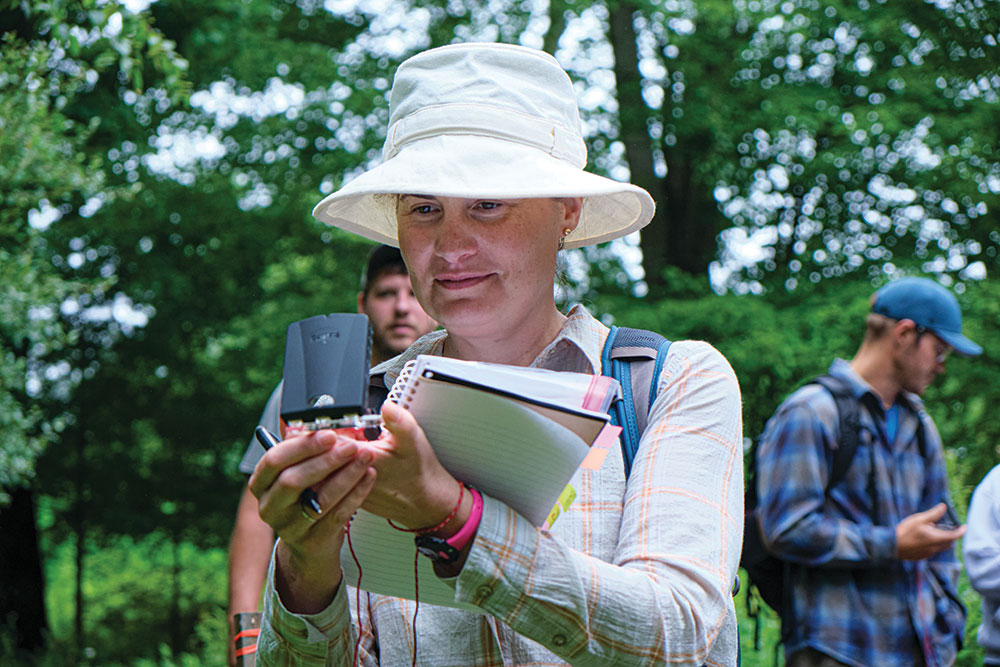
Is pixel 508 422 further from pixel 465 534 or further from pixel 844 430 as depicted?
pixel 844 430

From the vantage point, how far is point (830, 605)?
4.02 m

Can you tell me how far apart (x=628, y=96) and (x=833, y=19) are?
2.25 meters

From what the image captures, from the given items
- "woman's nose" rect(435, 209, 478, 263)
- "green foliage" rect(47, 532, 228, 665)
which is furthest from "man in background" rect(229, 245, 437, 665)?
"green foliage" rect(47, 532, 228, 665)

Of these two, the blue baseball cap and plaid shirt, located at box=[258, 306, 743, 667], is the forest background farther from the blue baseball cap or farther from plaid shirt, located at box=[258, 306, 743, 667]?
plaid shirt, located at box=[258, 306, 743, 667]

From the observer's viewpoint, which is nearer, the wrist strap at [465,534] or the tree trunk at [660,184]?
the wrist strap at [465,534]

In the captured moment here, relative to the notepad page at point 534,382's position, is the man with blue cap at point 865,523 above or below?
below

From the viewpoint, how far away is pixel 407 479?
1.25 metres

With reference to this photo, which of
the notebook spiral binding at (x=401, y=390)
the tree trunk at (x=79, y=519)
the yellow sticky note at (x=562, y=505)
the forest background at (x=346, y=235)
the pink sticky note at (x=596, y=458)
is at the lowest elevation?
the tree trunk at (x=79, y=519)

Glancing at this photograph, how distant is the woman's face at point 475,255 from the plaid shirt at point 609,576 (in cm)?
16

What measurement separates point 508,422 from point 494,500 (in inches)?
4.9

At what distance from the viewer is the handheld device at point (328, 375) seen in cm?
125

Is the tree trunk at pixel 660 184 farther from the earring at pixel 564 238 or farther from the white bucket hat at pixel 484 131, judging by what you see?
the white bucket hat at pixel 484 131

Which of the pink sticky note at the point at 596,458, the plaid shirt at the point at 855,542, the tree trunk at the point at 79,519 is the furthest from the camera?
the tree trunk at the point at 79,519

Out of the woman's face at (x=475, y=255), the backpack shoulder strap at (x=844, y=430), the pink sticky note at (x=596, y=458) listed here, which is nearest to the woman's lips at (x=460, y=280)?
the woman's face at (x=475, y=255)
